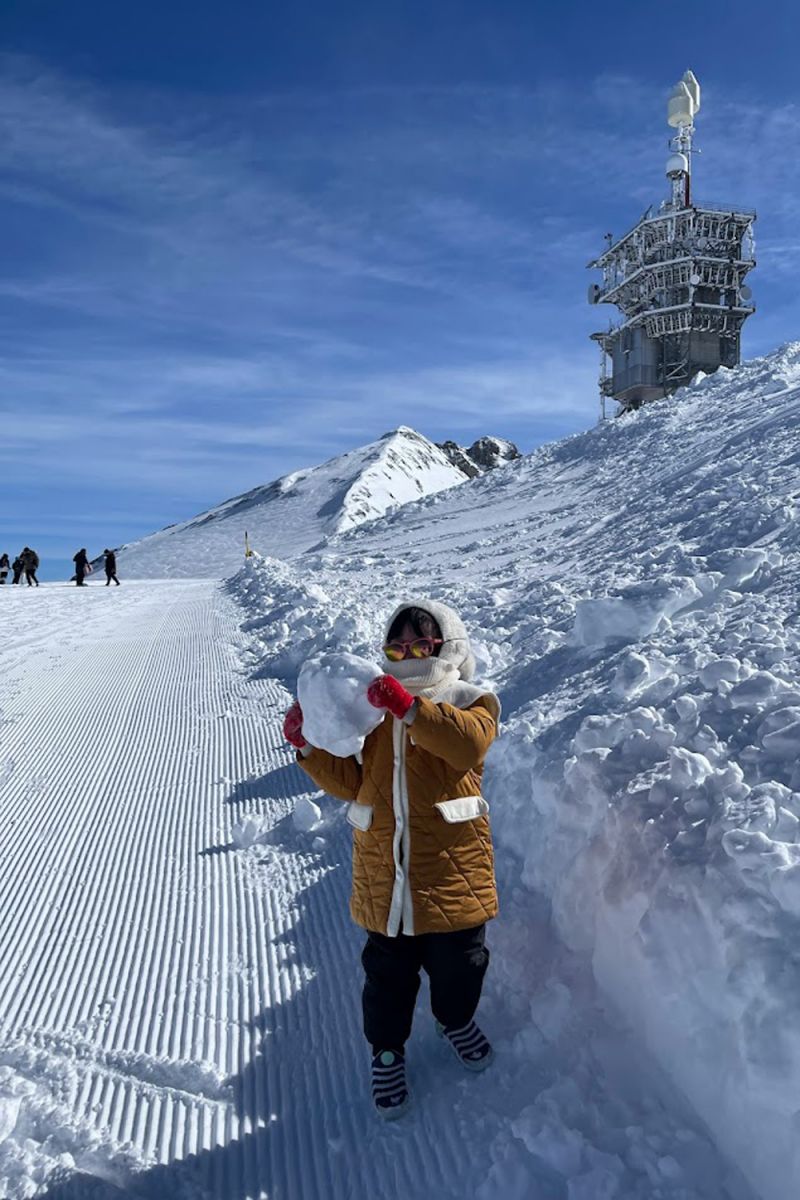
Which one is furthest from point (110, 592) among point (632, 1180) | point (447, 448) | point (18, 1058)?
point (447, 448)

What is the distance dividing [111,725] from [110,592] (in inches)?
635

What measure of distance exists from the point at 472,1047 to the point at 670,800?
3.74 feet

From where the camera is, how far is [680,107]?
156 feet

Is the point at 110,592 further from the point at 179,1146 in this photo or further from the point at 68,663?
the point at 179,1146

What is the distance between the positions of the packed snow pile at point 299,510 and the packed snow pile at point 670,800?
30.1 meters

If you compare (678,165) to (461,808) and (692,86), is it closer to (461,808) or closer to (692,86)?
(692,86)

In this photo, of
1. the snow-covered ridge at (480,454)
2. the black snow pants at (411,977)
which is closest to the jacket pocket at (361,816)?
the black snow pants at (411,977)

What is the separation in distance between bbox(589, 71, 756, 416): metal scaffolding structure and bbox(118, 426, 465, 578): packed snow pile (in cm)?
1953

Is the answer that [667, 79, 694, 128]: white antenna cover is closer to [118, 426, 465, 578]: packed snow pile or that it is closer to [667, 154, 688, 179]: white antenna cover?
[667, 154, 688, 179]: white antenna cover

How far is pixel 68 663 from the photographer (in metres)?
10.8

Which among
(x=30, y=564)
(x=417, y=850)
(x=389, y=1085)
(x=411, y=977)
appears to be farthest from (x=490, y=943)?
(x=30, y=564)

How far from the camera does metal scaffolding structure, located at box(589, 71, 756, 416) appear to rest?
1996 inches

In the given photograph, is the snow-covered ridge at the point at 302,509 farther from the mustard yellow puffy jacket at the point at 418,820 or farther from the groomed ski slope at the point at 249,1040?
the mustard yellow puffy jacket at the point at 418,820

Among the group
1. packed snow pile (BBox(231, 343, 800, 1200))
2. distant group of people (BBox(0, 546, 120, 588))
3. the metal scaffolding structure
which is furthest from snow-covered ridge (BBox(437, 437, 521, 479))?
packed snow pile (BBox(231, 343, 800, 1200))
